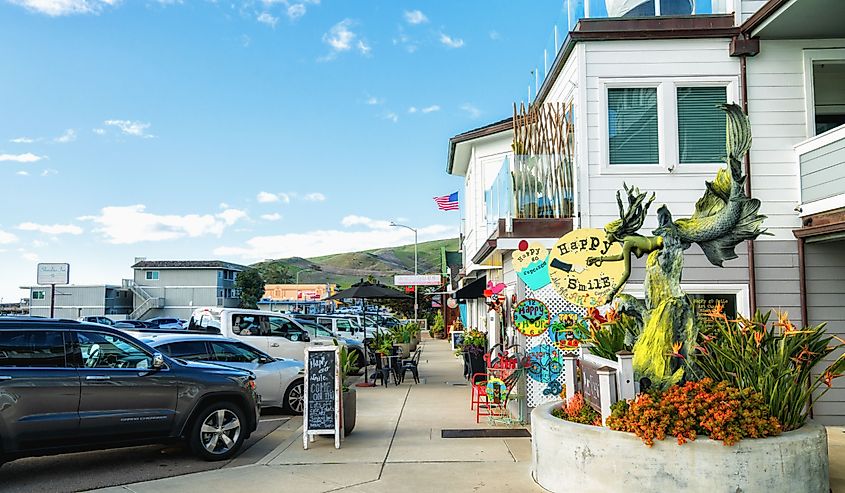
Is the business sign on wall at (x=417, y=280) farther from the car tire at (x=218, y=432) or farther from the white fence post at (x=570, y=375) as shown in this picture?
the white fence post at (x=570, y=375)

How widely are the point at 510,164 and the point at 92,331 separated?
6.95m

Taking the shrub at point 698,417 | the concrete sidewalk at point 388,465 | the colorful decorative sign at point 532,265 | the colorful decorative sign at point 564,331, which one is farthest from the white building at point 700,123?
the shrub at point 698,417

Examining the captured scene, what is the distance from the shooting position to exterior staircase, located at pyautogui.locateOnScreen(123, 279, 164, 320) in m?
78.6

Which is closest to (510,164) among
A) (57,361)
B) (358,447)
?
(358,447)

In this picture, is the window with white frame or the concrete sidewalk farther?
the window with white frame

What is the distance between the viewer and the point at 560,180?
37.8 ft

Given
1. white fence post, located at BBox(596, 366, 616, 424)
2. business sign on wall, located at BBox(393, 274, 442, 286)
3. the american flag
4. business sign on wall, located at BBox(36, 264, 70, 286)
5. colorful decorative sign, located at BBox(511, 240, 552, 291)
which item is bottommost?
white fence post, located at BBox(596, 366, 616, 424)

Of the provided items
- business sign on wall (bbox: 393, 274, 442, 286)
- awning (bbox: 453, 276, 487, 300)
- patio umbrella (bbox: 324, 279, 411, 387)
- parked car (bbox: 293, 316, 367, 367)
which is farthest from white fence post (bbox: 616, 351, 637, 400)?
business sign on wall (bbox: 393, 274, 442, 286)

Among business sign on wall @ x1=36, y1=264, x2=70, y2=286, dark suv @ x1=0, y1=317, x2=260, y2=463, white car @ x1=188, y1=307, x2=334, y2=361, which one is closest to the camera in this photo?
dark suv @ x1=0, y1=317, x2=260, y2=463

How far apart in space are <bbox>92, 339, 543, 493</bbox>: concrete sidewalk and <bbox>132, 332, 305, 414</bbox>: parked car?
155 centimetres

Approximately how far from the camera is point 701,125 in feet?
Answer: 37.2

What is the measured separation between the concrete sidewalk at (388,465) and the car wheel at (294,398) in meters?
1.41

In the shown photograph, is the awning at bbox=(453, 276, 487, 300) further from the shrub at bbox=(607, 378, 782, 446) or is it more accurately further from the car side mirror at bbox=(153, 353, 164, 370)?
the shrub at bbox=(607, 378, 782, 446)

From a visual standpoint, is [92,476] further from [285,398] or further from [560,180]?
[560,180]
